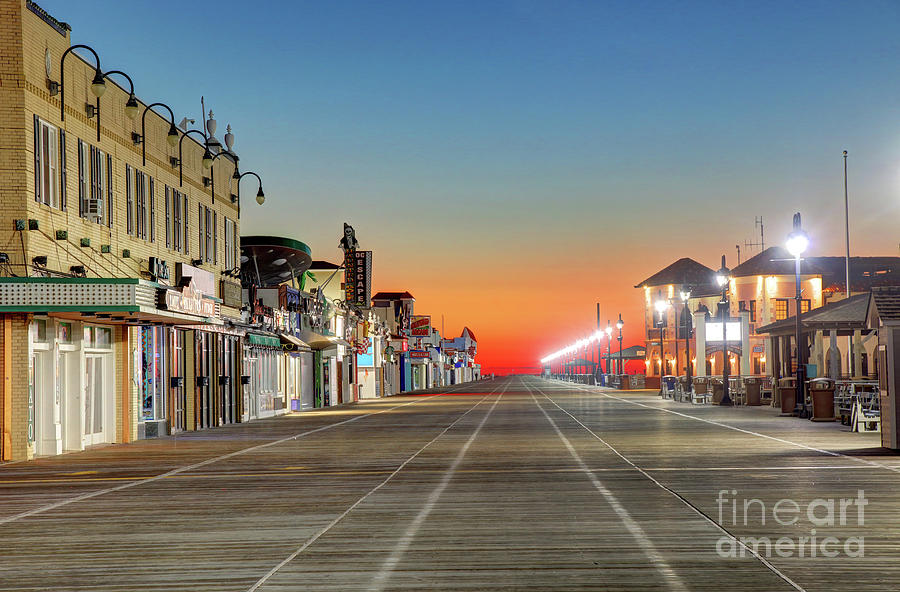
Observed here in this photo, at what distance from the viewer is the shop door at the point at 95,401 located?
89.3ft

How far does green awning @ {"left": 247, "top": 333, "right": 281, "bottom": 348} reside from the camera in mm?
43938

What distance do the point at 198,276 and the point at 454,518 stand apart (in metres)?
24.4

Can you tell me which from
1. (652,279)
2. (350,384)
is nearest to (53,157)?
(350,384)

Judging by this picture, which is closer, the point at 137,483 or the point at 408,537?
the point at 408,537

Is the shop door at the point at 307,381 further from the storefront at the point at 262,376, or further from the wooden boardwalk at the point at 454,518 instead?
the wooden boardwalk at the point at 454,518

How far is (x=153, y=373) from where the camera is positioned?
3139 centimetres

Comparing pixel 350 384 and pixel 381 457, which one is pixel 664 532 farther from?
pixel 350 384

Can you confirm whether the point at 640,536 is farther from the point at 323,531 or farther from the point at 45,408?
the point at 45,408

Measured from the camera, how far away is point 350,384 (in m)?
74.1

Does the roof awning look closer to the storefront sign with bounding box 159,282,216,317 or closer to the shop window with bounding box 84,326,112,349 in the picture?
the storefront sign with bounding box 159,282,216,317

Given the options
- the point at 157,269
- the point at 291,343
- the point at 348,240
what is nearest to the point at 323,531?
the point at 157,269

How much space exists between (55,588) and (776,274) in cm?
11045

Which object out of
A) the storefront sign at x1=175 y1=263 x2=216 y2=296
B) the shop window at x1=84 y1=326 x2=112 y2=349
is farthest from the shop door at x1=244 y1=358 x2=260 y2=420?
the shop window at x1=84 y1=326 x2=112 y2=349

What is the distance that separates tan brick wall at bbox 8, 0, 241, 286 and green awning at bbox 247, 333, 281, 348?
397 inches
